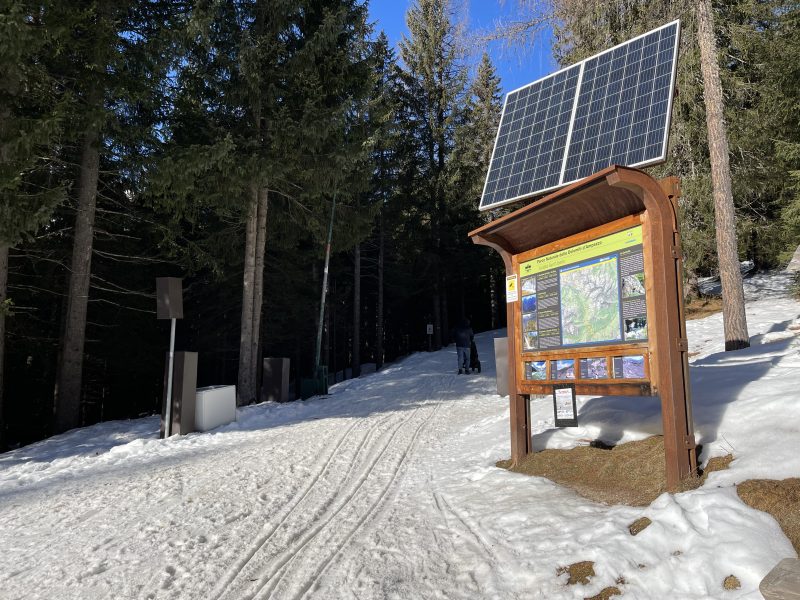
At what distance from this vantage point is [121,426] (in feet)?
38.8

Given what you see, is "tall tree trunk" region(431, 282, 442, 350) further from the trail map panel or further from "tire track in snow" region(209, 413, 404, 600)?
the trail map panel

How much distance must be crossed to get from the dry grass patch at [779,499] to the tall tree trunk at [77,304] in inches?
506

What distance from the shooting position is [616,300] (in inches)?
199

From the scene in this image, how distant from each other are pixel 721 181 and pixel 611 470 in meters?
8.91

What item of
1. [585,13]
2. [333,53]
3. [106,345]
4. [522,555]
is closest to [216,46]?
[333,53]

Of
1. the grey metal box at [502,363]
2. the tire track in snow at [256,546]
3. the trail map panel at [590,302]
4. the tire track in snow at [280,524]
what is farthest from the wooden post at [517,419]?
the grey metal box at [502,363]

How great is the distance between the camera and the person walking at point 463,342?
1786 cm

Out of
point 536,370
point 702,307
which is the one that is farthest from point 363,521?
point 702,307

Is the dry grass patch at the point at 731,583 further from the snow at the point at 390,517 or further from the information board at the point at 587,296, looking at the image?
the information board at the point at 587,296

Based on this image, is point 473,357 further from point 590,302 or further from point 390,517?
point 390,517

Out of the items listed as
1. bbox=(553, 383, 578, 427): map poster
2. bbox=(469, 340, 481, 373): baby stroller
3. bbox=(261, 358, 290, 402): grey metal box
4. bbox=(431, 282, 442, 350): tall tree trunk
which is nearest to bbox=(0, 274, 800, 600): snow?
bbox=(553, 383, 578, 427): map poster

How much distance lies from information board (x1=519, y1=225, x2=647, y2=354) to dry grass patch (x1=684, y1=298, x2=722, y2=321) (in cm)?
1576

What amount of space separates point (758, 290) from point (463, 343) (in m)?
13.3

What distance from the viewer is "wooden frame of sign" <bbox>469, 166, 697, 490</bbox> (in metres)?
4.50
